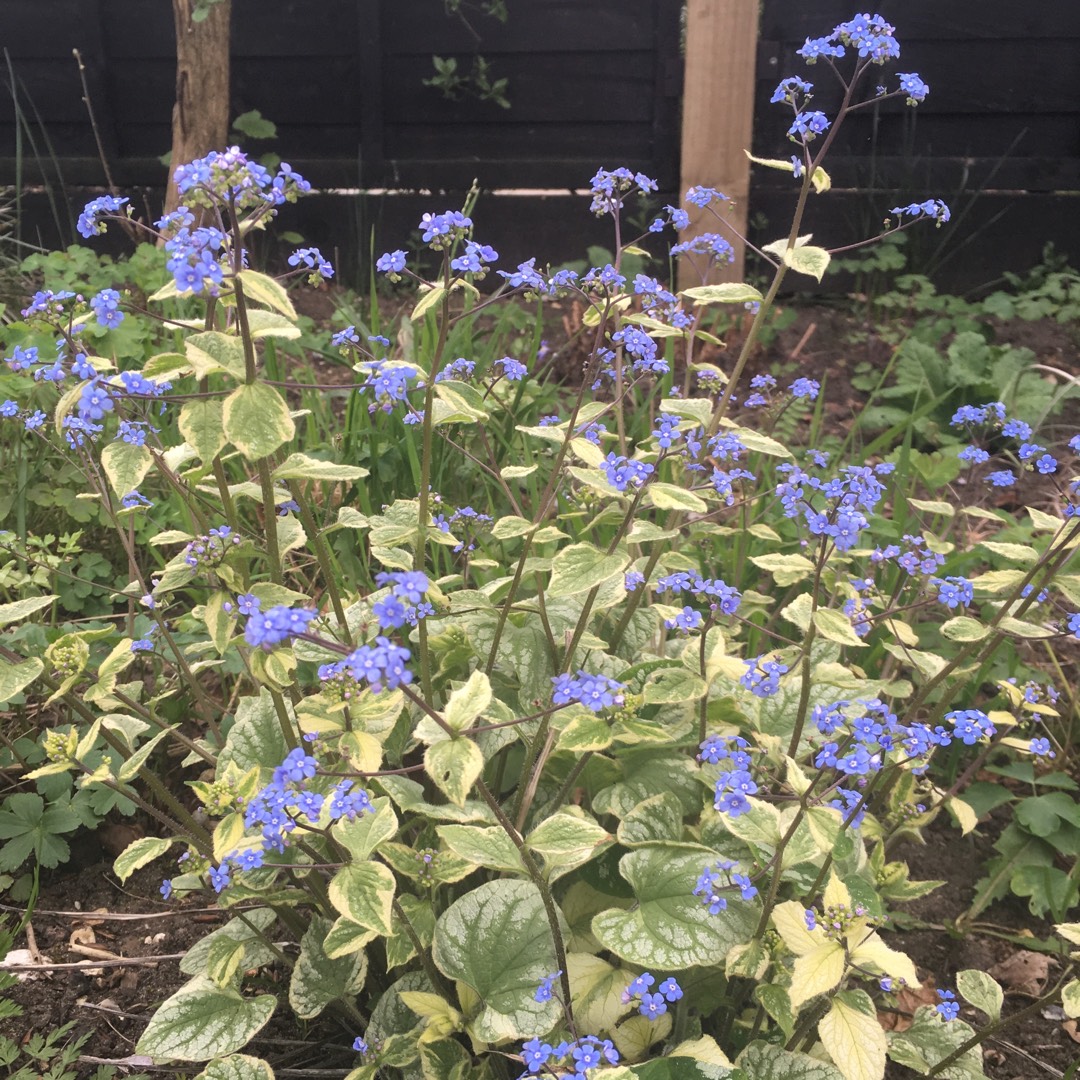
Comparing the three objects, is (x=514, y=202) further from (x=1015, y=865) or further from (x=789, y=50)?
(x=1015, y=865)

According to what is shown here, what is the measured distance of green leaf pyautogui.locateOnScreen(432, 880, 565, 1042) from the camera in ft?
5.10

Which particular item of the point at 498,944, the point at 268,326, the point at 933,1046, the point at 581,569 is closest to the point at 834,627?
the point at 581,569

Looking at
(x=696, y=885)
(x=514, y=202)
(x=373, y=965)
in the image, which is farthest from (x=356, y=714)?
(x=514, y=202)

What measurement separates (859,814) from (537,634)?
0.72 m

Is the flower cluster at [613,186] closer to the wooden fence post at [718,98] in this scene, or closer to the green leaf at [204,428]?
the green leaf at [204,428]

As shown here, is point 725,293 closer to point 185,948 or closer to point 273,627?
point 273,627

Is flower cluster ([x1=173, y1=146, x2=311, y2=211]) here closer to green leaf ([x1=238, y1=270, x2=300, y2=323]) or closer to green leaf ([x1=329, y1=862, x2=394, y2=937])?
green leaf ([x1=238, y1=270, x2=300, y2=323])

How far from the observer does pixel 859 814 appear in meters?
1.77

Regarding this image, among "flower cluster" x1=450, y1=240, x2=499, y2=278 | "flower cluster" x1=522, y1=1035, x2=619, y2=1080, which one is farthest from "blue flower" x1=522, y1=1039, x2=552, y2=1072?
"flower cluster" x1=450, y1=240, x2=499, y2=278

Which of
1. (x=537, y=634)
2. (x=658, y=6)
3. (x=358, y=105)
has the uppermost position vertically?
(x=658, y=6)

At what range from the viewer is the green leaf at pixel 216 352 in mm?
1278

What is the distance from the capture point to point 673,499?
1543mm

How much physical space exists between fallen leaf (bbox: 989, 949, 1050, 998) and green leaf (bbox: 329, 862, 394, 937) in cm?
161

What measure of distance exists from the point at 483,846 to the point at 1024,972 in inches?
59.8
